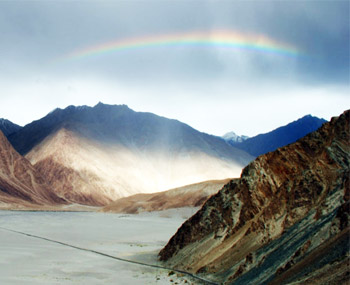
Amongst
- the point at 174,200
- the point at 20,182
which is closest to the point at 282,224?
the point at 174,200

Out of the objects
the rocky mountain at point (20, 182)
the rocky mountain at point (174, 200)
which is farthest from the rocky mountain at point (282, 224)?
the rocky mountain at point (20, 182)

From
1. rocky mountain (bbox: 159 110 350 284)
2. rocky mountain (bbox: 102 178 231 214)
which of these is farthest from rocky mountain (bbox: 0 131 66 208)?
rocky mountain (bbox: 159 110 350 284)

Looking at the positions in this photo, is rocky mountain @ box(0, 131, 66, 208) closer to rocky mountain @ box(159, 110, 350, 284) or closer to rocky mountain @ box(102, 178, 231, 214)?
rocky mountain @ box(102, 178, 231, 214)

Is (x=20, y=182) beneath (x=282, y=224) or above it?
above

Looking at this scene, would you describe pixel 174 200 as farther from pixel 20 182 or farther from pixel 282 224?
pixel 282 224

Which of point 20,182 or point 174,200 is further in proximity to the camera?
point 20,182

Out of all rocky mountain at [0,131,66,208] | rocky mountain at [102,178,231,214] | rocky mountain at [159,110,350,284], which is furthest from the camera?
rocky mountain at [0,131,66,208]
